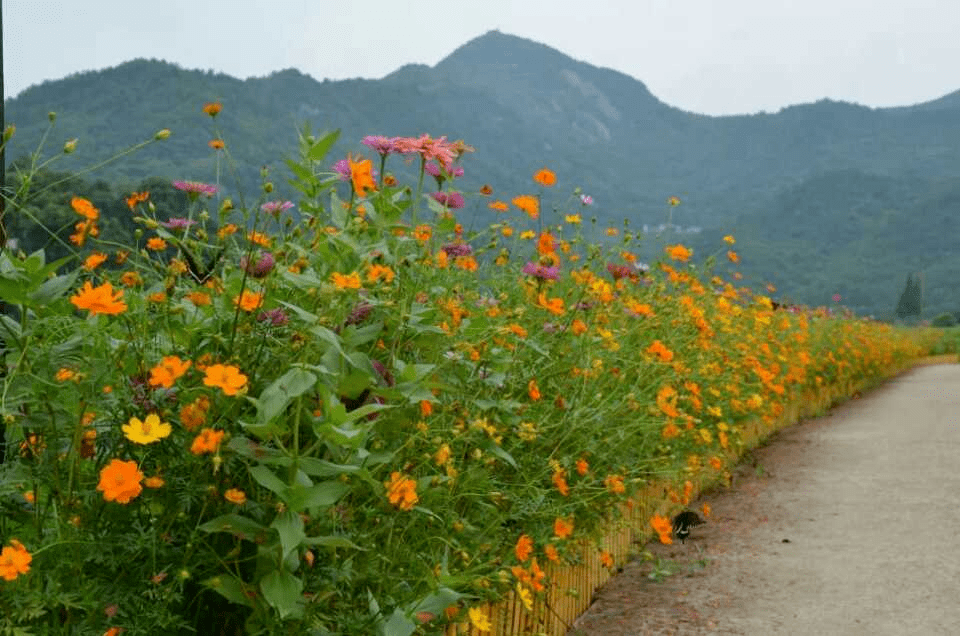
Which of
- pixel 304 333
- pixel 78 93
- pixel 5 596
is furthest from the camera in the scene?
pixel 78 93

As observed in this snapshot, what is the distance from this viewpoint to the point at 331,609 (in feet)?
5.94

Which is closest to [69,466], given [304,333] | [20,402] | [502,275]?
[20,402]

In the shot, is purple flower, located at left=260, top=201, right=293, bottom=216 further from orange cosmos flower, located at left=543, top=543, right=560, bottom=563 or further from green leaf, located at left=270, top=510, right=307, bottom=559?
orange cosmos flower, located at left=543, top=543, right=560, bottom=563

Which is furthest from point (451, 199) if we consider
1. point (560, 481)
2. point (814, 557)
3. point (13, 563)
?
point (814, 557)

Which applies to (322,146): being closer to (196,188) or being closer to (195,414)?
(196,188)

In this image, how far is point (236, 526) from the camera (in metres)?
1.56

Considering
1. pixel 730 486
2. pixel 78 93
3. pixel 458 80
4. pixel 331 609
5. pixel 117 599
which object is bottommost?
pixel 730 486

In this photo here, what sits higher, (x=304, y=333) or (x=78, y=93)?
(x=78, y=93)

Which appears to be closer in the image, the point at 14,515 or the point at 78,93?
the point at 14,515

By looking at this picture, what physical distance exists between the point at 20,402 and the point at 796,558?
3.45 metres

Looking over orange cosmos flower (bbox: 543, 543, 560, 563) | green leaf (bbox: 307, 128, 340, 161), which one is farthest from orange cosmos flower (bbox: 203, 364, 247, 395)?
orange cosmos flower (bbox: 543, 543, 560, 563)

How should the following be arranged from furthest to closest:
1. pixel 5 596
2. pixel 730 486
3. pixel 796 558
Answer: pixel 730 486, pixel 796 558, pixel 5 596

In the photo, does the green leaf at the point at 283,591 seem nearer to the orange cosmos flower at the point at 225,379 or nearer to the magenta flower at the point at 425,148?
the orange cosmos flower at the point at 225,379

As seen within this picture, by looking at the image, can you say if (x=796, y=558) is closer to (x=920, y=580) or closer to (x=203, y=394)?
(x=920, y=580)
